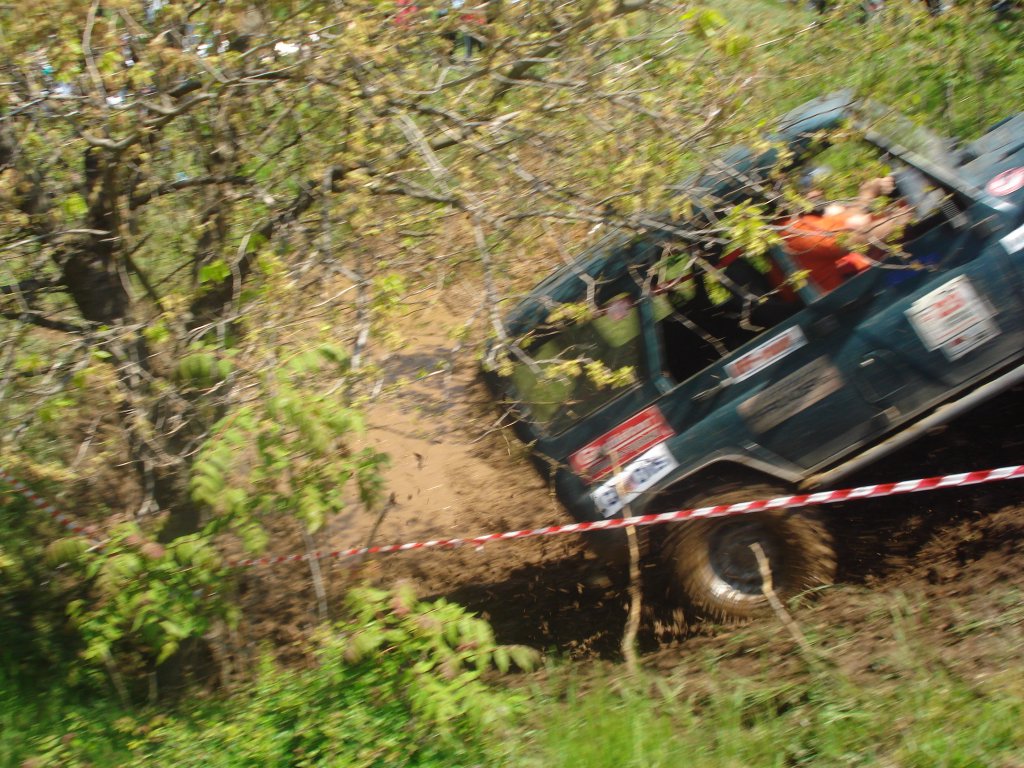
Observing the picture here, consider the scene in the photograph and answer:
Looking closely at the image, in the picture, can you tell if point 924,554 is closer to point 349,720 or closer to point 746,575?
point 746,575

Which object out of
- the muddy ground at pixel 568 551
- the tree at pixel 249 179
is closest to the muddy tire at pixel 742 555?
the muddy ground at pixel 568 551

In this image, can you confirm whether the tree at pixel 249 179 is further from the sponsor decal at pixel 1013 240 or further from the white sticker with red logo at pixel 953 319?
the sponsor decal at pixel 1013 240

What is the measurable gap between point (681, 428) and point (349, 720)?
2.01 metres

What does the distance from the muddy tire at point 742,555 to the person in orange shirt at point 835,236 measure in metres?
1.06

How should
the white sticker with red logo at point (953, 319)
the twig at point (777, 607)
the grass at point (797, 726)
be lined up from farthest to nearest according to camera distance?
the white sticker with red logo at point (953, 319), the twig at point (777, 607), the grass at point (797, 726)

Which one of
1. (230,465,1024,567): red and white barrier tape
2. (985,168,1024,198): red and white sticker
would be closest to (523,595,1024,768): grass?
(230,465,1024,567): red and white barrier tape

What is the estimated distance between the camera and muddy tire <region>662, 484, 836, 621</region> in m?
4.63

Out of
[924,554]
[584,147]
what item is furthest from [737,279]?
[924,554]

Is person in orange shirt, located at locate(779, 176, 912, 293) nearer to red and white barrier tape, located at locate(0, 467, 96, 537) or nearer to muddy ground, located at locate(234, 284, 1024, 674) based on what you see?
muddy ground, located at locate(234, 284, 1024, 674)

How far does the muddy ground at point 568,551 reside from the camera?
4.32 metres

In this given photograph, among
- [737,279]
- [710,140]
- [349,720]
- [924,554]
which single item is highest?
[710,140]

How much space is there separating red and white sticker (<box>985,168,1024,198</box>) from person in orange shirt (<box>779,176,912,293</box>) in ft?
1.23

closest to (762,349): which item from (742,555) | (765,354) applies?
(765,354)

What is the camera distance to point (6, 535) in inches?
236
